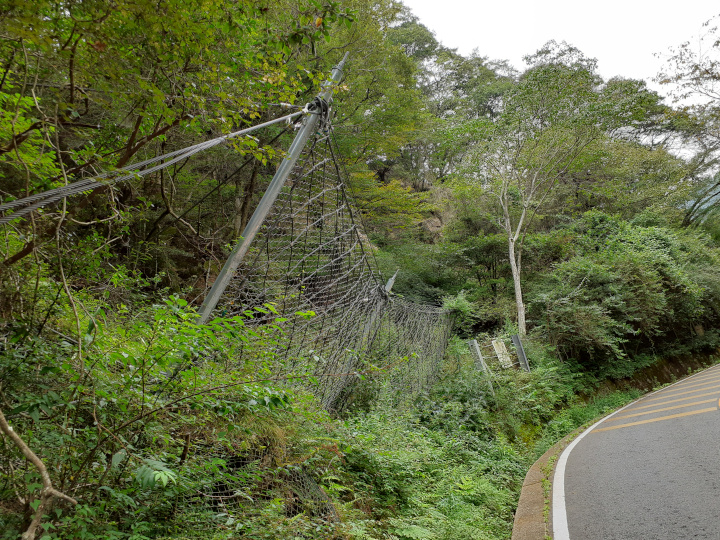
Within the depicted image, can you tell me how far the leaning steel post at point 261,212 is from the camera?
6.72ft

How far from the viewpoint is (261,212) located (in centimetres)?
222

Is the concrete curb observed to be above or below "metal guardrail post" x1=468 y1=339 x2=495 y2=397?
below

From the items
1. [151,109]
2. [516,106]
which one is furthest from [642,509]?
[516,106]

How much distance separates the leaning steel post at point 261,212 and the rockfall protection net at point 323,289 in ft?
0.51

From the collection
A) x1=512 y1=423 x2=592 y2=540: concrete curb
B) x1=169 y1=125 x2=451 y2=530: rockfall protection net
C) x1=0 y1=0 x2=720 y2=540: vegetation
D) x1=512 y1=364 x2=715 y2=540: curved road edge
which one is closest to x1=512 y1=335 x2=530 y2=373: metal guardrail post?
x1=0 y1=0 x2=720 y2=540: vegetation

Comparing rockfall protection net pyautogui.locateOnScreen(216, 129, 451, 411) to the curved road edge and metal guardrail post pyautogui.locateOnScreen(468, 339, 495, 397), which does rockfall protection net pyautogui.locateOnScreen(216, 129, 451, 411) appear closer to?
the curved road edge

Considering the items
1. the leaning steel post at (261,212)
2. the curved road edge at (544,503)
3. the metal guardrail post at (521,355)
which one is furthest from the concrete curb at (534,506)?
the metal guardrail post at (521,355)

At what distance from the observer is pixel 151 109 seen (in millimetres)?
1870

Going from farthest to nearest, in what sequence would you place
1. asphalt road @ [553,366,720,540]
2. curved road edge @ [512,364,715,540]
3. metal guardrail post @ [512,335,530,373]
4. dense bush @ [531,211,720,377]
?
1. dense bush @ [531,211,720,377]
2. metal guardrail post @ [512,335,530,373]
3. curved road edge @ [512,364,715,540]
4. asphalt road @ [553,366,720,540]

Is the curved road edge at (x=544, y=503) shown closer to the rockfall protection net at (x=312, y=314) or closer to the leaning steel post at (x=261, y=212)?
the rockfall protection net at (x=312, y=314)

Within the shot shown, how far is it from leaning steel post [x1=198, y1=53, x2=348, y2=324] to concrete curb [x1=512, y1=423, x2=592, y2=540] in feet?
9.29

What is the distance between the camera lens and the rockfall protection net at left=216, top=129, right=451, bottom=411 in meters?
2.68

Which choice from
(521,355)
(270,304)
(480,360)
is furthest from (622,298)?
(270,304)

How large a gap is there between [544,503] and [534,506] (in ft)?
0.31
